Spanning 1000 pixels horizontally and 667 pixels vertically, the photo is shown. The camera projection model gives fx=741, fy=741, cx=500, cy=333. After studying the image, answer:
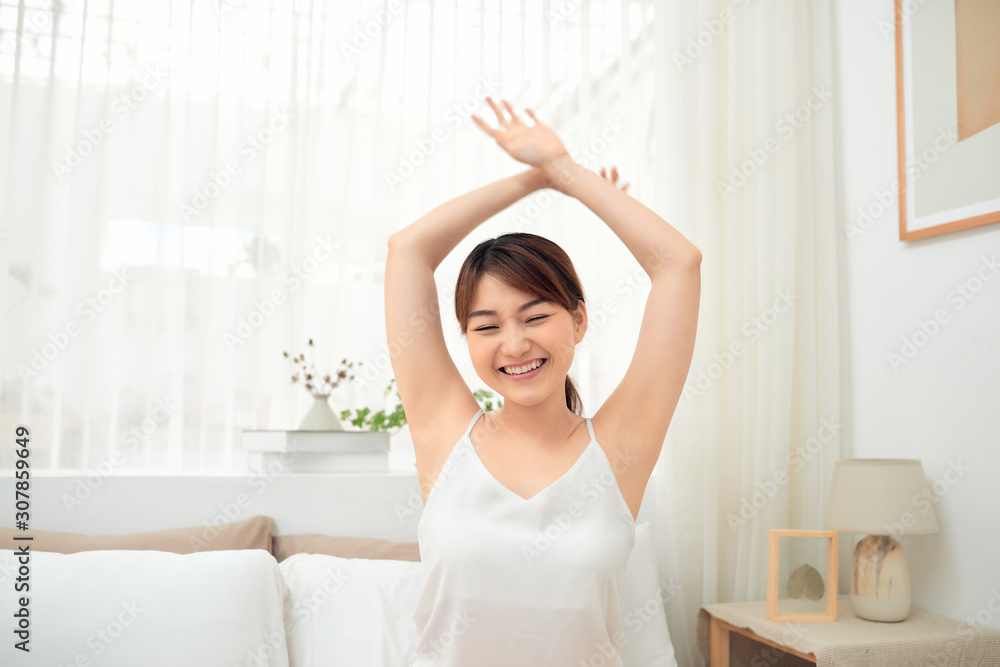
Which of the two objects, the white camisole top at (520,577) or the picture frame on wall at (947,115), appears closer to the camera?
the white camisole top at (520,577)

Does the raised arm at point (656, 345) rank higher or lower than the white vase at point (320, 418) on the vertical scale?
higher

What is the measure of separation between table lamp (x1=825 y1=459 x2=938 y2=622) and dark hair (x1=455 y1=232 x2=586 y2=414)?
132cm

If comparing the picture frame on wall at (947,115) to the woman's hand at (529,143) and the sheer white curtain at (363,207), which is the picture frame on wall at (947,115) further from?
the woman's hand at (529,143)

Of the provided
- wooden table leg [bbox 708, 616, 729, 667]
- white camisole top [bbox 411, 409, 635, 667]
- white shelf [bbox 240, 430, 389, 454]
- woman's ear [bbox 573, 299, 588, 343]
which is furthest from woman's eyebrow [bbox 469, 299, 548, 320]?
wooden table leg [bbox 708, 616, 729, 667]

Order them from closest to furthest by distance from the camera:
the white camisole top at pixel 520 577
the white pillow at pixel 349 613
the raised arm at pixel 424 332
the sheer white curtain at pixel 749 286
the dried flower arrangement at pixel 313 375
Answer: the white camisole top at pixel 520 577
the raised arm at pixel 424 332
the white pillow at pixel 349 613
the dried flower arrangement at pixel 313 375
the sheer white curtain at pixel 749 286

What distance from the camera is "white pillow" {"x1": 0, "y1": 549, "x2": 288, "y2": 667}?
1532 millimetres

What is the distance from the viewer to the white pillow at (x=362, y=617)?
5.68 feet

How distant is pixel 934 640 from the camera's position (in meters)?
1.90

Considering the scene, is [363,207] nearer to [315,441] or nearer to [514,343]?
[315,441]

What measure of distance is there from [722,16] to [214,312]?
1993 mm

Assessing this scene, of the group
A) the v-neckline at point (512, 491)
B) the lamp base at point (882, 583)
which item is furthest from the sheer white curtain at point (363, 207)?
the v-neckline at point (512, 491)

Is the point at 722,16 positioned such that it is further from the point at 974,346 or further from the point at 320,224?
the point at 320,224

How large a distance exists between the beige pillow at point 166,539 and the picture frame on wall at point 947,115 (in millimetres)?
2120

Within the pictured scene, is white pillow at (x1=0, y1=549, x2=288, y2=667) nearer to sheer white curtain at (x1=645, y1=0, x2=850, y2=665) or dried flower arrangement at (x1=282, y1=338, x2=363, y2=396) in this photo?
dried flower arrangement at (x1=282, y1=338, x2=363, y2=396)
